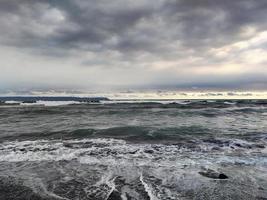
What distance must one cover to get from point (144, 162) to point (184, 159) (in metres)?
A: 1.51

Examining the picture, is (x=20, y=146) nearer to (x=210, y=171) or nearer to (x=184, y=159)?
(x=184, y=159)

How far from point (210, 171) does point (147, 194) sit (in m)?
2.77

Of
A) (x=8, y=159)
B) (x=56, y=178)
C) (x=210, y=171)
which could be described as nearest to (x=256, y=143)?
(x=210, y=171)

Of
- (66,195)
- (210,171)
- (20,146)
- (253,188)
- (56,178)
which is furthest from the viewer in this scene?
(20,146)

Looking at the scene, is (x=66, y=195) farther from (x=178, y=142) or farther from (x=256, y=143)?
(x=256, y=143)

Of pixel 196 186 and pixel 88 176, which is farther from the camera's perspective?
pixel 88 176

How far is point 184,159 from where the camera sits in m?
9.55

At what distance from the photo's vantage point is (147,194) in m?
5.95

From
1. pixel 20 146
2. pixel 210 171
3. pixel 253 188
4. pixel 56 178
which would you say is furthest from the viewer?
pixel 20 146

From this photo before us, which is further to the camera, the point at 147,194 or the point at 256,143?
the point at 256,143

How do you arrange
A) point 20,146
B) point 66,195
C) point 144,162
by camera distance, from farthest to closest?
point 20,146
point 144,162
point 66,195

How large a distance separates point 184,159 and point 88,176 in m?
3.73

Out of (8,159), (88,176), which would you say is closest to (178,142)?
(88,176)

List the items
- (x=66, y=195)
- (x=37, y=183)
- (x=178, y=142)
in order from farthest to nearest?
(x=178, y=142)
(x=37, y=183)
(x=66, y=195)
